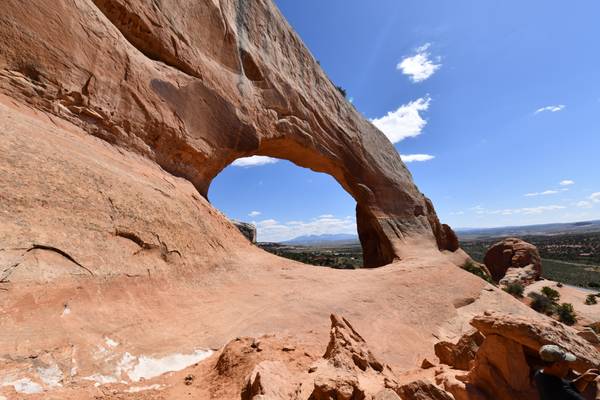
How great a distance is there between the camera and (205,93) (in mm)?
11609

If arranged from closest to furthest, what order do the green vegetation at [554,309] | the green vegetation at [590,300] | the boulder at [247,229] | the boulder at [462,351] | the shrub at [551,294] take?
the boulder at [462,351] → the green vegetation at [554,309] → the shrub at [551,294] → the green vegetation at [590,300] → the boulder at [247,229]

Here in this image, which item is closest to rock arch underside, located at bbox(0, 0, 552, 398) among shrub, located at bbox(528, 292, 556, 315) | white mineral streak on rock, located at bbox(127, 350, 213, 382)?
white mineral streak on rock, located at bbox(127, 350, 213, 382)

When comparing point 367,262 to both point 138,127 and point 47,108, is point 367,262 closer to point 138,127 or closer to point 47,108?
point 138,127

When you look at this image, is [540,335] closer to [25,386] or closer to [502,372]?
[502,372]

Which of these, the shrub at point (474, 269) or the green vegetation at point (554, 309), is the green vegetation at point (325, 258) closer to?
the shrub at point (474, 269)

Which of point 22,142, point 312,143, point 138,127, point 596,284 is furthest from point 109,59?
point 596,284

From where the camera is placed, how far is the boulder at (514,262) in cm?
2858

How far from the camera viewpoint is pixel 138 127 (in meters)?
9.27

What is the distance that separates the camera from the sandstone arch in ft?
24.8

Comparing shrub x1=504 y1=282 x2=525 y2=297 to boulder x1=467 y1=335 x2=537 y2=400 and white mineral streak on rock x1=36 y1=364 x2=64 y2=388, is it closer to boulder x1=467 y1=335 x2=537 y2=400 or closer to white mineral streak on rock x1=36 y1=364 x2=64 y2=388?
boulder x1=467 y1=335 x2=537 y2=400

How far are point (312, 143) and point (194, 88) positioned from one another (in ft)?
23.8

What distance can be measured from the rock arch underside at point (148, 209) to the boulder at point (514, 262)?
18640 millimetres

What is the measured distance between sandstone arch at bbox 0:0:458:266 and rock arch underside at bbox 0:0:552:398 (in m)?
0.05

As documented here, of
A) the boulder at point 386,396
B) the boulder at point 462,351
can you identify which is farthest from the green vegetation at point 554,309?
the boulder at point 386,396
